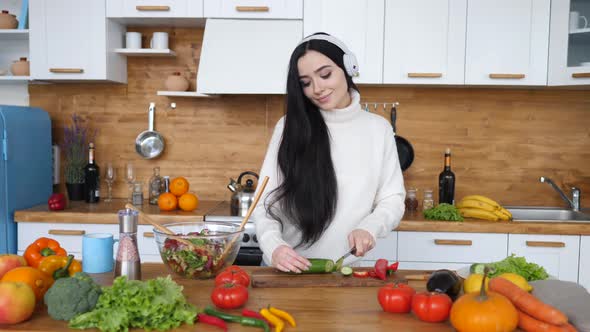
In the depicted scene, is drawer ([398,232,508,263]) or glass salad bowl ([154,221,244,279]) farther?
drawer ([398,232,508,263])

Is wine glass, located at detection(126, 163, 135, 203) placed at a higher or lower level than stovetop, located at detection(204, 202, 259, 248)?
higher

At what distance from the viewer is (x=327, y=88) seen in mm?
1918

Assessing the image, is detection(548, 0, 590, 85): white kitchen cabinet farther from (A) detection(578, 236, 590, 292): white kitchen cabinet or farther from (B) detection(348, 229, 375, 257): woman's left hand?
(B) detection(348, 229, 375, 257): woman's left hand

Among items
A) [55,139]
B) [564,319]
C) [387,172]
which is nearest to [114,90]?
[55,139]

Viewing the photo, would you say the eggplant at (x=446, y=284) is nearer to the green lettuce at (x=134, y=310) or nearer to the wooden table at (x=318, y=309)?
the wooden table at (x=318, y=309)

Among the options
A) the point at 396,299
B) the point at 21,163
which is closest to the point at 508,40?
the point at 396,299

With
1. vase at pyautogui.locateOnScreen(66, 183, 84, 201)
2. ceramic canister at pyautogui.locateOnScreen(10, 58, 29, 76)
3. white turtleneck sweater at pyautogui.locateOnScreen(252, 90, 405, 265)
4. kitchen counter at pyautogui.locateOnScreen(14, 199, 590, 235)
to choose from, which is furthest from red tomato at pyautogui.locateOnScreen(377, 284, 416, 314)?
ceramic canister at pyautogui.locateOnScreen(10, 58, 29, 76)

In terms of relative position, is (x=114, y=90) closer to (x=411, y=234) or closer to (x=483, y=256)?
(x=411, y=234)

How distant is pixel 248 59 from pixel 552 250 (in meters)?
1.94

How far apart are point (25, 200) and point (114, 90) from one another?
897 mm

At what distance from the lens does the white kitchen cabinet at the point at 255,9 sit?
3.09 metres

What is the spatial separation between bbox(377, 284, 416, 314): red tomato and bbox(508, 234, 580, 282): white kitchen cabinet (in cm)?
175

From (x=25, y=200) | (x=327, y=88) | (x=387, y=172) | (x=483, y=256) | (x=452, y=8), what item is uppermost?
(x=452, y=8)

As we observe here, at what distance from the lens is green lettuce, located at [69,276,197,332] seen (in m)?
1.17
